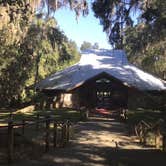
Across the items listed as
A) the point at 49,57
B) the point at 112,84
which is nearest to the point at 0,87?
the point at 112,84

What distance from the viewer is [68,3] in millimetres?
28828

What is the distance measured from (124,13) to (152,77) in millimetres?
14587

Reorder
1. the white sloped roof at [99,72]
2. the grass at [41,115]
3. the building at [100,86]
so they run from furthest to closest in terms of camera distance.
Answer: the white sloped roof at [99,72]
the building at [100,86]
the grass at [41,115]

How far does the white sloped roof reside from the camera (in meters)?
46.0

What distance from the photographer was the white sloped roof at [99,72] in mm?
46031

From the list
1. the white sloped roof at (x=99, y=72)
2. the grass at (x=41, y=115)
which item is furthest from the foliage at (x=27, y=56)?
the grass at (x=41, y=115)

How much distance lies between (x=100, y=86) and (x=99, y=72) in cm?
175

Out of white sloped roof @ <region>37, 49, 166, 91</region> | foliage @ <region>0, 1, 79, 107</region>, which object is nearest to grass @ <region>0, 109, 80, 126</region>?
foliage @ <region>0, 1, 79, 107</region>

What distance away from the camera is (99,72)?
47000 mm

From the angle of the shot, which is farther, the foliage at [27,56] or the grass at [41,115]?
the foliage at [27,56]

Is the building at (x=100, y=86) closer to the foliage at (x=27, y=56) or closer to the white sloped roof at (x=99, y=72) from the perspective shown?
the white sloped roof at (x=99, y=72)

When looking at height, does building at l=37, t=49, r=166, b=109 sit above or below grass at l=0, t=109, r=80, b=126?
above

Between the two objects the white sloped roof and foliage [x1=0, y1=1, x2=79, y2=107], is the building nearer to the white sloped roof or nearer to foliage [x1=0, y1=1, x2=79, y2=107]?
the white sloped roof

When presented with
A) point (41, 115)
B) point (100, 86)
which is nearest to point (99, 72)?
point (100, 86)
